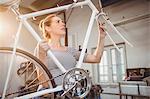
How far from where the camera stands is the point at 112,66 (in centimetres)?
439

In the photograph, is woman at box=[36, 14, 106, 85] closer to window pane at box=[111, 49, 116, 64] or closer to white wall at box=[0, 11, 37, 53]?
window pane at box=[111, 49, 116, 64]

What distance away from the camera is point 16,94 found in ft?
4.48

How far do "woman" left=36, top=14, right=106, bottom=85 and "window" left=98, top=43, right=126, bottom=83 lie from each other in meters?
2.64

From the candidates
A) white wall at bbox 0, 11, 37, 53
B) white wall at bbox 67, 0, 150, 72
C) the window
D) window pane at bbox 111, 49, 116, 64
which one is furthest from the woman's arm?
white wall at bbox 0, 11, 37, 53

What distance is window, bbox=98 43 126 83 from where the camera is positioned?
417 cm

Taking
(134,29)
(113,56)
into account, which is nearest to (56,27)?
(134,29)

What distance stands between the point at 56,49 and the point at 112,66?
122 inches

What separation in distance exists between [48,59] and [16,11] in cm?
39

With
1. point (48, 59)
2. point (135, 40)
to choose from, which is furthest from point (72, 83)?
point (135, 40)

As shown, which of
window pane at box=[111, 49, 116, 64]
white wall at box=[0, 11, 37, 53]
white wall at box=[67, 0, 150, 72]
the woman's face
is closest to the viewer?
the woman's face

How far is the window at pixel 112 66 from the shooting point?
4.17 metres

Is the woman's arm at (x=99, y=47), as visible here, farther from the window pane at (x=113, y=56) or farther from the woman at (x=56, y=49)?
the window pane at (x=113, y=56)

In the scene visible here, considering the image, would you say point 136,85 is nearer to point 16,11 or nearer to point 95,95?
point 95,95

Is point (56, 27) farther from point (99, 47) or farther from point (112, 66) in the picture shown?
point (112, 66)
